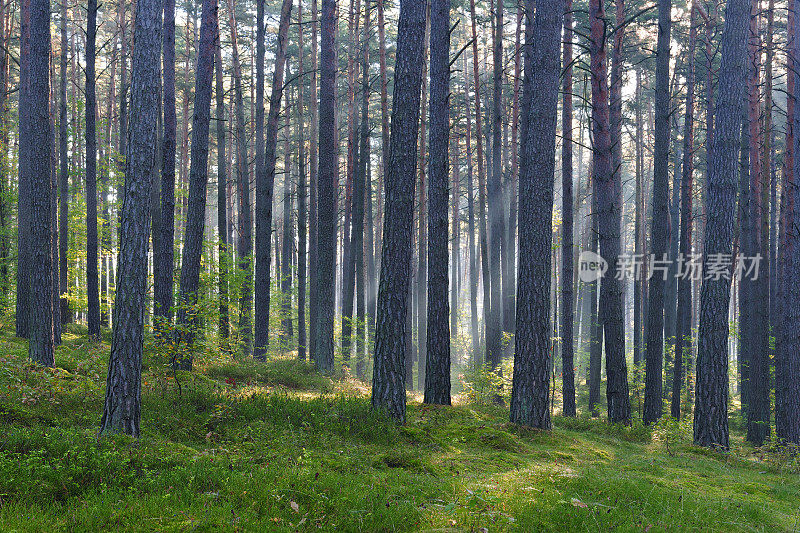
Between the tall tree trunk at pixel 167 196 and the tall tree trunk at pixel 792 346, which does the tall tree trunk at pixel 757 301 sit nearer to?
the tall tree trunk at pixel 792 346

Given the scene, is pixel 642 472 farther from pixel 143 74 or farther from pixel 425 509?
pixel 143 74

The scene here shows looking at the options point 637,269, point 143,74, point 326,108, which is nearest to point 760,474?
point 143,74

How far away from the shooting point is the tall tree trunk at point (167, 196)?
36.1 ft

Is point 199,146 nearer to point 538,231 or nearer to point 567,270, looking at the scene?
point 538,231

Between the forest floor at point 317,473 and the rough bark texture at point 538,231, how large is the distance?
74cm

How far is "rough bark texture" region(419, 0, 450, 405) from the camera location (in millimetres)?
9719

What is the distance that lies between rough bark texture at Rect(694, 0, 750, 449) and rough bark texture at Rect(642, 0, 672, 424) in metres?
2.20

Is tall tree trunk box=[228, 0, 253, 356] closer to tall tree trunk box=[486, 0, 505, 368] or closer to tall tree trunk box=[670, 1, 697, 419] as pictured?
tall tree trunk box=[486, 0, 505, 368]

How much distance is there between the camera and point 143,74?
231 inches

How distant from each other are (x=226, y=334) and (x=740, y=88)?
1423 cm

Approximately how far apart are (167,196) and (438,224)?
19.8ft

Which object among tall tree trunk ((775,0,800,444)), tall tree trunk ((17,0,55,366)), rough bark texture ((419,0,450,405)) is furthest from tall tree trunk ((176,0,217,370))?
tall tree trunk ((775,0,800,444))

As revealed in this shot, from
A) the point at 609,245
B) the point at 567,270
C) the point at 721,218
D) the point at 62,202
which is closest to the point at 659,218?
the point at 609,245

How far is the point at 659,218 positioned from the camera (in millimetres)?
12547
